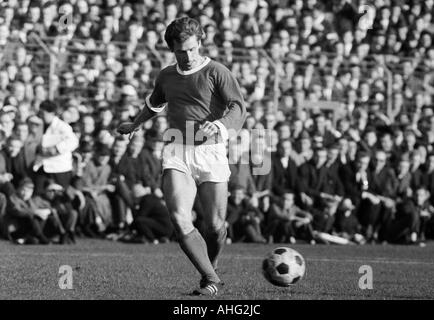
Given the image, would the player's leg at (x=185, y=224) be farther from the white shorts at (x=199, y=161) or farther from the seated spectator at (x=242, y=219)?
the seated spectator at (x=242, y=219)

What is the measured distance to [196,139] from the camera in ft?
30.0

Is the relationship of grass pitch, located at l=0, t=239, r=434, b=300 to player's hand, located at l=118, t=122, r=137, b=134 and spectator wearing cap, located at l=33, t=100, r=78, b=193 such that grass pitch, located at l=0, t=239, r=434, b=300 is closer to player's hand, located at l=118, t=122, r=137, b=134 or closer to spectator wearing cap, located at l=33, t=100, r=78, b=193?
spectator wearing cap, located at l=33, t=100, r=78, b=193

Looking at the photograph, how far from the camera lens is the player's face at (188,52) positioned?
29.2 feet

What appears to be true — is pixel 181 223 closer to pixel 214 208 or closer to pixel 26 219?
pixel 214 208

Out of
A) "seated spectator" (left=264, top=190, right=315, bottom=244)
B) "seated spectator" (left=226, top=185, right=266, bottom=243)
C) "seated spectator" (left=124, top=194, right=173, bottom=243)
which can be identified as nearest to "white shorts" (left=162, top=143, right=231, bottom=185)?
"seated spectator" (left=124, top=194, right=173, bottom=243)

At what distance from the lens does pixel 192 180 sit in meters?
9.16

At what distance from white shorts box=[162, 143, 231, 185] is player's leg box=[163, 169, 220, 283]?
118 millimetres

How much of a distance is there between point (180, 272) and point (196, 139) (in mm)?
2652

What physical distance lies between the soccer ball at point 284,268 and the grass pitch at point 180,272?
0.40 feet

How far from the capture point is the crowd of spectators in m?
16.7

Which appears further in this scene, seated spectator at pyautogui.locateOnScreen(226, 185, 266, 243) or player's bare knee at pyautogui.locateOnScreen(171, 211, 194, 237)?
seated spectator at pyautogui.locateOnScreen(226, 185, 266, 243)

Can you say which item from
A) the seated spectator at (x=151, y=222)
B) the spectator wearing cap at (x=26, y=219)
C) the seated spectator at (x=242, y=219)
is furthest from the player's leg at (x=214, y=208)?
the seated spectator at (x=242, y=219)
